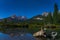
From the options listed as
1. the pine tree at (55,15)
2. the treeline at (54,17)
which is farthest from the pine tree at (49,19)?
the pine tree at (55,15)

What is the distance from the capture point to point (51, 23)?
7887 mm

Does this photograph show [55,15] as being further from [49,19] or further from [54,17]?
[49,19]

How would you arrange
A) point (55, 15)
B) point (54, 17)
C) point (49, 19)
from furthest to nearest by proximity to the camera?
point (55, 15) < point (49, 19) < point (54, 17)

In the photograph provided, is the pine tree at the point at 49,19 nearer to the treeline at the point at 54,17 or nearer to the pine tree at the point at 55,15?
the treeline at the point at 54,17

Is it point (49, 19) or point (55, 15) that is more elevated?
point (55, 15)

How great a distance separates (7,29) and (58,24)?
2.62 m

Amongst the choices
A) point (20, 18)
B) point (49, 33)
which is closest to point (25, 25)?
point (20, 18)

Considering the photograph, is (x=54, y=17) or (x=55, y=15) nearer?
(x=54, y=17)

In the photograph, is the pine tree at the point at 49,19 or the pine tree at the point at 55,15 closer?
the pine tree at the point at 55,15

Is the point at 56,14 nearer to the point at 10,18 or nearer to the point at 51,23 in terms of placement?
the point at 51,23

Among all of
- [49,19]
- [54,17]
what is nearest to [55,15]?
[54,17]

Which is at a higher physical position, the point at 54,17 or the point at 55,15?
the point at 55,15

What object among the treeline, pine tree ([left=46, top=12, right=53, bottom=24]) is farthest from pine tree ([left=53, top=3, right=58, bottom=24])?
pine tree ([left=46, top=12, right=53, bottom=24])

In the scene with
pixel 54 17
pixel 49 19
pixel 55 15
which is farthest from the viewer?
pixel 55 15
